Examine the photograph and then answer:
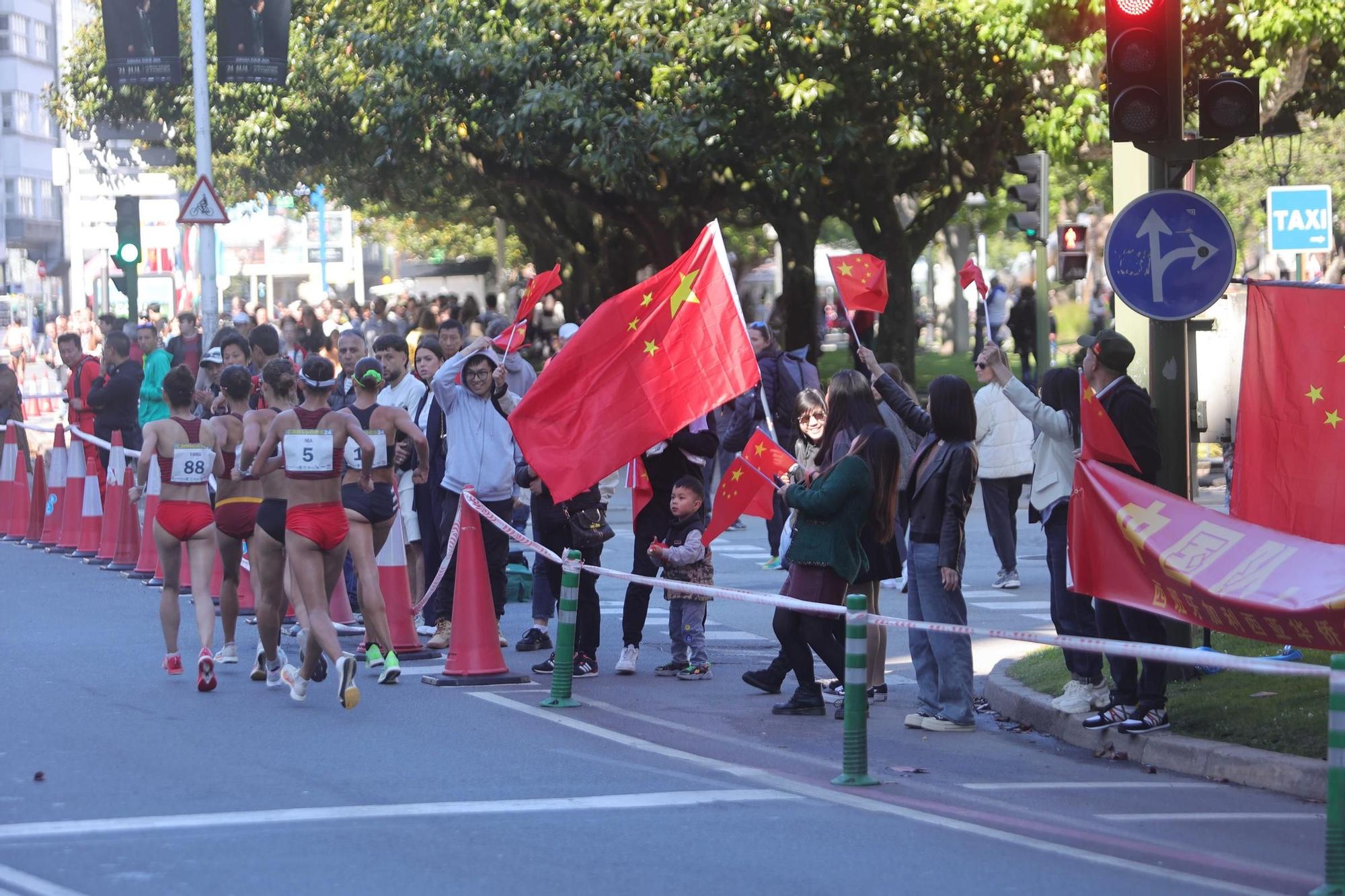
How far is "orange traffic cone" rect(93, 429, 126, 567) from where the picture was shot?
54.2 ft

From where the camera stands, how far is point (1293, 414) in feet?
30.8

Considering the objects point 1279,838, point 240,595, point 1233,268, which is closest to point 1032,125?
point 240,595

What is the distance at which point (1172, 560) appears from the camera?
8.43 m

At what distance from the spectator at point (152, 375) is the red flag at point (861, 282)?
8.54m

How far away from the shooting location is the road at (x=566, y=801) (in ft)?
21.1

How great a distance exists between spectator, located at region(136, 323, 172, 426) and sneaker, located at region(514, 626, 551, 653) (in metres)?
6.62

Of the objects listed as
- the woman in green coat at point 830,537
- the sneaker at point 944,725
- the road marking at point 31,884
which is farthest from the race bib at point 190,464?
the road marking at point 31,884

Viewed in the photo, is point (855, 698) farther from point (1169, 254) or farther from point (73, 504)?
point (73, 504)

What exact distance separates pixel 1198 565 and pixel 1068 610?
4.49ft

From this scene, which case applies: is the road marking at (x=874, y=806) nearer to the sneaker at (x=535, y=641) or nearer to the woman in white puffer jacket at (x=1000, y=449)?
the sneaker at (x=535, y=641)

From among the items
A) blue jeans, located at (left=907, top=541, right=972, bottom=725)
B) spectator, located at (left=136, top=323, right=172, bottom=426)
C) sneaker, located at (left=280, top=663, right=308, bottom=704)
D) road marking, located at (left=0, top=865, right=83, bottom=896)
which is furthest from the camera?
spectator, located at (left=136, top=323, right=172, bottom=426)

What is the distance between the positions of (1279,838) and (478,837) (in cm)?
290

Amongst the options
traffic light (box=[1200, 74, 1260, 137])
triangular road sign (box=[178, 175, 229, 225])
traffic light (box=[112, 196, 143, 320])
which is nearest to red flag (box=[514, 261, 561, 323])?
traffic light (box=[1200, 74, 1260, 137])

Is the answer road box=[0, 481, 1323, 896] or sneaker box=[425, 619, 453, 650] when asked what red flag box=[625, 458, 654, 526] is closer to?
road box=[0, 481, 1323, 896]
